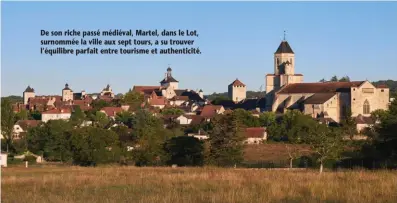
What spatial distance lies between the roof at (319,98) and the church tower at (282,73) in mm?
11657

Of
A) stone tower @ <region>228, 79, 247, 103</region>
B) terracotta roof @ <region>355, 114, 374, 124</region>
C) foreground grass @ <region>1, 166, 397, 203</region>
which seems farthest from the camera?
stone tower @ <region>228, 79, 247, 103</region>

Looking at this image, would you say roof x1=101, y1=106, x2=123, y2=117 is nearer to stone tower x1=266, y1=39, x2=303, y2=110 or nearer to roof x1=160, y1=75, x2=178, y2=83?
stone tower x1=266, y1=39, x2=303, y2=110

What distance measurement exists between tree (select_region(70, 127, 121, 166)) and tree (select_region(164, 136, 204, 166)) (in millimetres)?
3402

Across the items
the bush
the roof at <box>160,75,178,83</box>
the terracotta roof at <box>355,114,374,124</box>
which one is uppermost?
the roof at <box>160,75,178,83</box>

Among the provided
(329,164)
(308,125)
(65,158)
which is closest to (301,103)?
(308,125)

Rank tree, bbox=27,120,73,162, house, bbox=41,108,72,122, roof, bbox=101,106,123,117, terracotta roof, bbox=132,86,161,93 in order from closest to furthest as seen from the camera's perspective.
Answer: tree, bbox=27,120,73,162
house, bbox=41,108,72,122
roof, bbox=101,106,123,117
terracotta roof, bbox=132,86,161,93

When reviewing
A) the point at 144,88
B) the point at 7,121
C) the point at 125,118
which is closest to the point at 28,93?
the point at 144,88

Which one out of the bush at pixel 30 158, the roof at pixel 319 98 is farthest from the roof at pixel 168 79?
the bush at pixel 30 158

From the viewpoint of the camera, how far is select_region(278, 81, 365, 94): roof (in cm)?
9016

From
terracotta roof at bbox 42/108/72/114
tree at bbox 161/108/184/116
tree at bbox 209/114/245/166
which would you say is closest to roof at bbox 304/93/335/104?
tree at bbox 161/108/184/116

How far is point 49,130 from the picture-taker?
55.0m

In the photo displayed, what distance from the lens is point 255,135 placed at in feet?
218

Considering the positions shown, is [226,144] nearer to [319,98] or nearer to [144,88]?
[319,98]

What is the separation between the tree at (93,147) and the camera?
39844 millimetres
